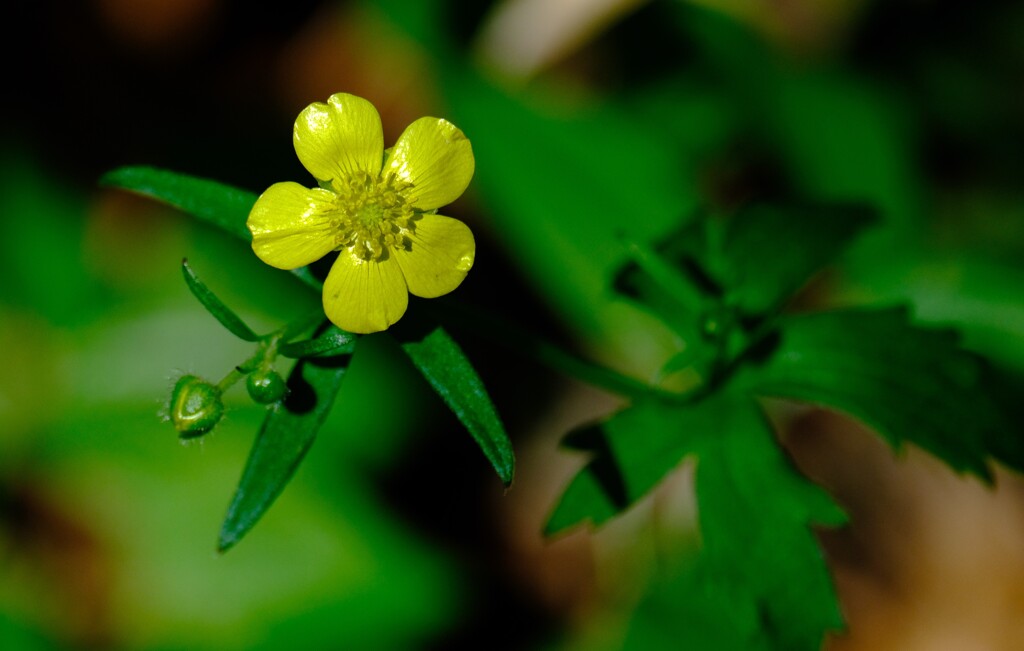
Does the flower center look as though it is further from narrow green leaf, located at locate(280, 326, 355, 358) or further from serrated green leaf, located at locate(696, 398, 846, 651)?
serrated green leaf, located at locate(696, 398, 846, 651)

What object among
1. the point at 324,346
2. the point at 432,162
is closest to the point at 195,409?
the point at 324,346

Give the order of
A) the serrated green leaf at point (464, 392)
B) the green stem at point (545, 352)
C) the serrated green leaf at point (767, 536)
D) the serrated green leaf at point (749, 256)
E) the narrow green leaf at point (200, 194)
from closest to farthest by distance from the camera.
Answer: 1. the serrated green leaf at point (464, 392)
2. the narrow green leaf at point (200, 194)
3. the green stem at point (545, 352)
4. the serrated green leaf at point (767, 536)
5. the serrated green leaf at point (749, 256)

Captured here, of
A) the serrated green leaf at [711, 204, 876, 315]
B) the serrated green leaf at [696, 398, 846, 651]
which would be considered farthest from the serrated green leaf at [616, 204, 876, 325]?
the serrated green leaf at [696, 398, 846, 651]

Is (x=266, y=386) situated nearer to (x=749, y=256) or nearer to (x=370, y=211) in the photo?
(x=370, y=211)

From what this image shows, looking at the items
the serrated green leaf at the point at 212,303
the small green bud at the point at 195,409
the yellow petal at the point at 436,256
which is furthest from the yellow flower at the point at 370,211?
the small green bud at the point at 195,409

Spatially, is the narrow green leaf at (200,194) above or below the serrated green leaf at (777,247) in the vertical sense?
above

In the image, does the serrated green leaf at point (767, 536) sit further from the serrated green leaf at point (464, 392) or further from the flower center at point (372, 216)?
the flower center at point (372, 216)

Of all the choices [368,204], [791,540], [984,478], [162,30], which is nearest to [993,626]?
[984,478]
